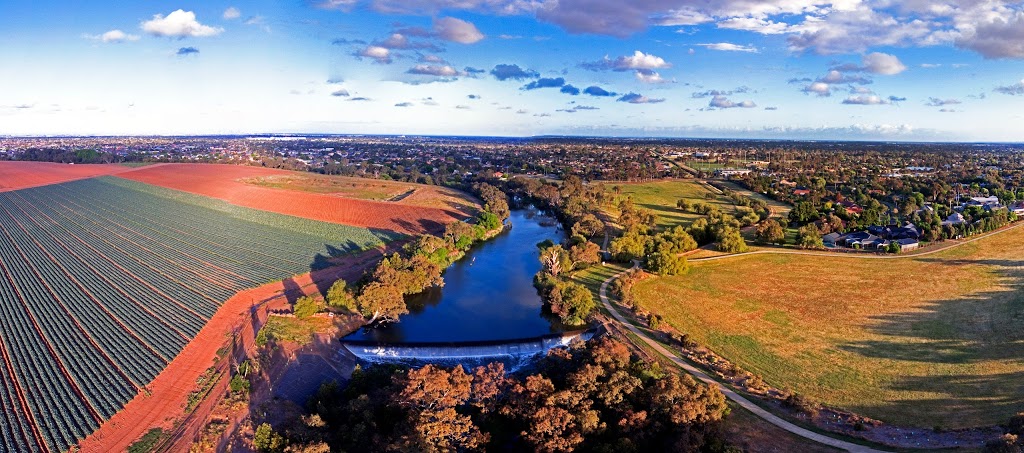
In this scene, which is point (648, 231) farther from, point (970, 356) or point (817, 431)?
point (817, 431)

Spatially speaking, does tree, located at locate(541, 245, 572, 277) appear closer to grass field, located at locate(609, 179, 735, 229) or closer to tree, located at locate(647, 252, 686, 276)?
tree, located at locate(647, 252, 686, 276)

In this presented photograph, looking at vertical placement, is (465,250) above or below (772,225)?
below

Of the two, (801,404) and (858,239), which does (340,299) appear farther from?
(858,239)

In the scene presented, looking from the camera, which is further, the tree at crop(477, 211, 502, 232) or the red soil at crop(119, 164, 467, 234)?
the red soil at crop(119, 164, 467, 234)

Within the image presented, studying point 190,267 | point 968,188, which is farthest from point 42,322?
point 968,188

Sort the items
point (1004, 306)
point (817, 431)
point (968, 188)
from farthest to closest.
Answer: point (968, 188)
point (1004, 306)
point (817, 431)

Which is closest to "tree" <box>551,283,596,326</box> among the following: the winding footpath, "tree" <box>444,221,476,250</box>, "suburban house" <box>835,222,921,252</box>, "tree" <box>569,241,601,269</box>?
the winding footpath
